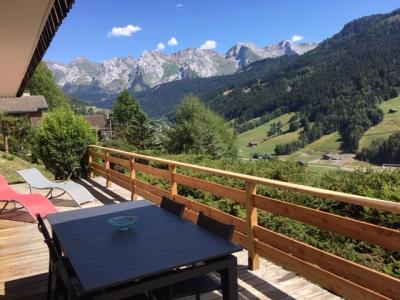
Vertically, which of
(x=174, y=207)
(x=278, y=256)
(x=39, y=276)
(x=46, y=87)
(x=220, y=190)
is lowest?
(x=39, y=276)

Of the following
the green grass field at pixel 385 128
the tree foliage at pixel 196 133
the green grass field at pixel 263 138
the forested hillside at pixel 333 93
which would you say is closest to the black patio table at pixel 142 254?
the tree foliage at pixel 196 133

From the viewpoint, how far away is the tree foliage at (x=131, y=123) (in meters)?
45.3

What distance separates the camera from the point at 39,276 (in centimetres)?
407

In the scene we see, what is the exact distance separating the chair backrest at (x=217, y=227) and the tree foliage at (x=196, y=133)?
3105 cm

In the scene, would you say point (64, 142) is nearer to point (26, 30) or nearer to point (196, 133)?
point (26, 30)

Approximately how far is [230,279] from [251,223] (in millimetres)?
1636

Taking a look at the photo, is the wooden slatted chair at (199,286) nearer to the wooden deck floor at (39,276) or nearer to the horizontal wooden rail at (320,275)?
the wooden deck floor at (39,276)

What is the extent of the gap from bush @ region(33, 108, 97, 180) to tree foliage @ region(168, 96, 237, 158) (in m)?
22.7

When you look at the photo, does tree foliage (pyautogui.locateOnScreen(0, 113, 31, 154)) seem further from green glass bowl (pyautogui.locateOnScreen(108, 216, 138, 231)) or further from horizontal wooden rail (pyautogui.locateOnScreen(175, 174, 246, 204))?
green glass bowl (pyautogui.locateOnScreen(108, 216, 138, 231))

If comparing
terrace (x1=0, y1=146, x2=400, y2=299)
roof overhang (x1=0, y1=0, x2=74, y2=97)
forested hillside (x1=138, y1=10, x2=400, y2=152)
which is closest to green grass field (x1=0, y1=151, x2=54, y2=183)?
roof overhang (x1=0, y1=0, x2=74, y2=97)

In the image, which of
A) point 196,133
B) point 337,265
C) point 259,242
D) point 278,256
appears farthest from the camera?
point 196,133

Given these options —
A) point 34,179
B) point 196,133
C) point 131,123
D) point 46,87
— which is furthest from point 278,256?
point 46,87

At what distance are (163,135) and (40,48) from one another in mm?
42473

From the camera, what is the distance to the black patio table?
6.94ft
